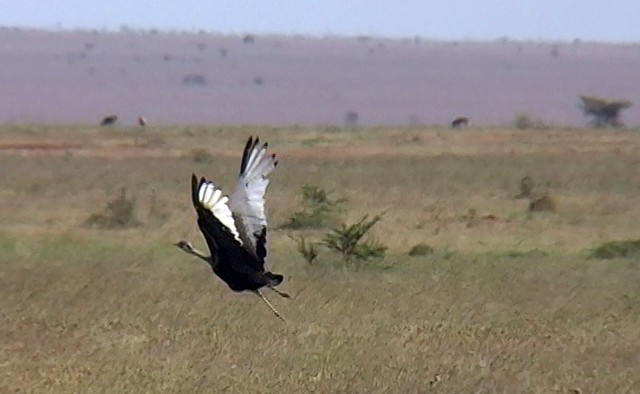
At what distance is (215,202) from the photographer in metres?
7.51

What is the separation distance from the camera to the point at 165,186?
28.8 m

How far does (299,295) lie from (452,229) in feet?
29.9

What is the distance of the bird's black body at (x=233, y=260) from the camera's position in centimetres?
777

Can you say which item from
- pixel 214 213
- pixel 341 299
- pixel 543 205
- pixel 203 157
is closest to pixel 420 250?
pixel 341 299

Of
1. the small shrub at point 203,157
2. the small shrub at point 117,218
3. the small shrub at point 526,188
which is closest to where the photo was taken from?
the small shrub at point 117,218

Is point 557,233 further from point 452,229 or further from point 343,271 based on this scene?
point 343,271

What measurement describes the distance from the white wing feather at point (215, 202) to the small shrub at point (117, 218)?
549 inches

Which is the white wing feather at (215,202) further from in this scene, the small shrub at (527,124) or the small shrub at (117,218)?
the small shrub at (527,124)

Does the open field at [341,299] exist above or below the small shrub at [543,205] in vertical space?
above

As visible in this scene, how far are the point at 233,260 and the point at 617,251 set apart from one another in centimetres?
1005

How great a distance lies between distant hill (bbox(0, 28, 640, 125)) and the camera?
78.2 meters

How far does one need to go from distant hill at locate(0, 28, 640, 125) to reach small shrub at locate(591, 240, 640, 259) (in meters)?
44.3

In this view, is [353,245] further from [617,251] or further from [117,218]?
[117,218]

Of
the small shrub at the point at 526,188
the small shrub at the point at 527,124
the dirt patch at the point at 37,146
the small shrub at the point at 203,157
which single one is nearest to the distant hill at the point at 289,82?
the small shrub at the point at 527,124
